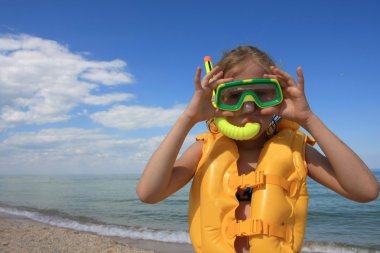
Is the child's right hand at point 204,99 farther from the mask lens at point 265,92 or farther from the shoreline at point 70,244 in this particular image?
the shoreline at point 70,244

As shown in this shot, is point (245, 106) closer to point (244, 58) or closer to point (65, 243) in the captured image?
point (244, 58)

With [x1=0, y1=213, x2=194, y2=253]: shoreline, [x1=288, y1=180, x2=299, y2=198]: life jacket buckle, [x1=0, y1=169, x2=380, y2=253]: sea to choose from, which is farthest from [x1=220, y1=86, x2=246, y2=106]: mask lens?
[x1=0, y1=169, x2=380, y2=253]: sea

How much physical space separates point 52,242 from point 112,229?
300cm

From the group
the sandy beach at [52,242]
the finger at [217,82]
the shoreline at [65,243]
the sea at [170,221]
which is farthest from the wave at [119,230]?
the finger at [217,82]

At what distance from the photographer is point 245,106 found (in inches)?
94.7

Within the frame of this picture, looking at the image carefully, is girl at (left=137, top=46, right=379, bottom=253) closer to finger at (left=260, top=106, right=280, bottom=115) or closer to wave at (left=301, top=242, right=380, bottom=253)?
finger at (left=260, top=106, right=280, bottom=115)

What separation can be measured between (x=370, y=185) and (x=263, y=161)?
2.29 ft

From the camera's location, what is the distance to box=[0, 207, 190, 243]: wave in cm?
1055

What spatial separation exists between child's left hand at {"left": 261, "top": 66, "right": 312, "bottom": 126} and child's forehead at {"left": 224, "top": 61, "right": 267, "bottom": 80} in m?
0.12

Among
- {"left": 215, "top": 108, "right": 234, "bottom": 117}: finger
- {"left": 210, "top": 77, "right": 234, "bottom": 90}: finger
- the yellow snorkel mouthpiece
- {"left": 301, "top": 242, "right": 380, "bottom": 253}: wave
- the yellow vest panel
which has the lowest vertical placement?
{"left": 301, "top": 242, "right": 380, "bottom": 253}: wave

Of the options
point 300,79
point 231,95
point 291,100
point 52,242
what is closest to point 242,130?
point 231,95

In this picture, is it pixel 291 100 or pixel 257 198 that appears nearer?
pixel 291 100

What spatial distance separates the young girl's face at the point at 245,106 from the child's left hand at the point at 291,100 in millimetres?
80

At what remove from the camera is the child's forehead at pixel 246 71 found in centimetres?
249
